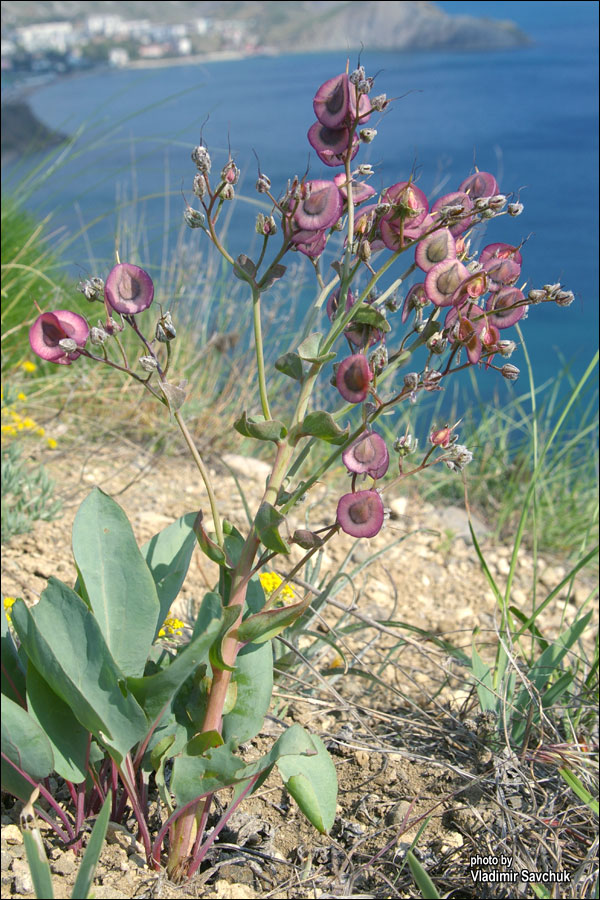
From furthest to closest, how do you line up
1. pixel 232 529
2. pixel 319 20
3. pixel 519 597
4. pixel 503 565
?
pixel 319 20 → pixel 503 565 → pixel 519 597 → pixel 232 529

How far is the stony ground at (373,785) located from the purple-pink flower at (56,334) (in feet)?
1.46

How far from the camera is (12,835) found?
0.96 m

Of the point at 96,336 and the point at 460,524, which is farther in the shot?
the point at 460,524

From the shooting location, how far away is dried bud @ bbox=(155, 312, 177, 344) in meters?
0.82

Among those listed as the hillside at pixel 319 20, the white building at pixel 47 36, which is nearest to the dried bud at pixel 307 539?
the hillside at pixel 319 20

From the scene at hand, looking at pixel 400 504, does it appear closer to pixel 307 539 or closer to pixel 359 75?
pixel 307 539

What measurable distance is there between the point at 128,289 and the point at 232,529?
332 millimetres

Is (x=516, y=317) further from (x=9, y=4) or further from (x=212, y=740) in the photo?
(x=9, y=4)

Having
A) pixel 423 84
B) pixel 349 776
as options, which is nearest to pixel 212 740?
pixel 349 776

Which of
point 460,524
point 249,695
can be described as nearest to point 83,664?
point 249,695

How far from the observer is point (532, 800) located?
1110mm

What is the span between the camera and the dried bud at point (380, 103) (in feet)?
Answer: 2.75

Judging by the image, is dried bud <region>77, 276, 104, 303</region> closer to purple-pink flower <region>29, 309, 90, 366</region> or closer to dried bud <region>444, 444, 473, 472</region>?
purple-pink flower <region>29, 309, 90, 366</region>

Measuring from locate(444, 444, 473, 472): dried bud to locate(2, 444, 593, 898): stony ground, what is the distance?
136 mm
